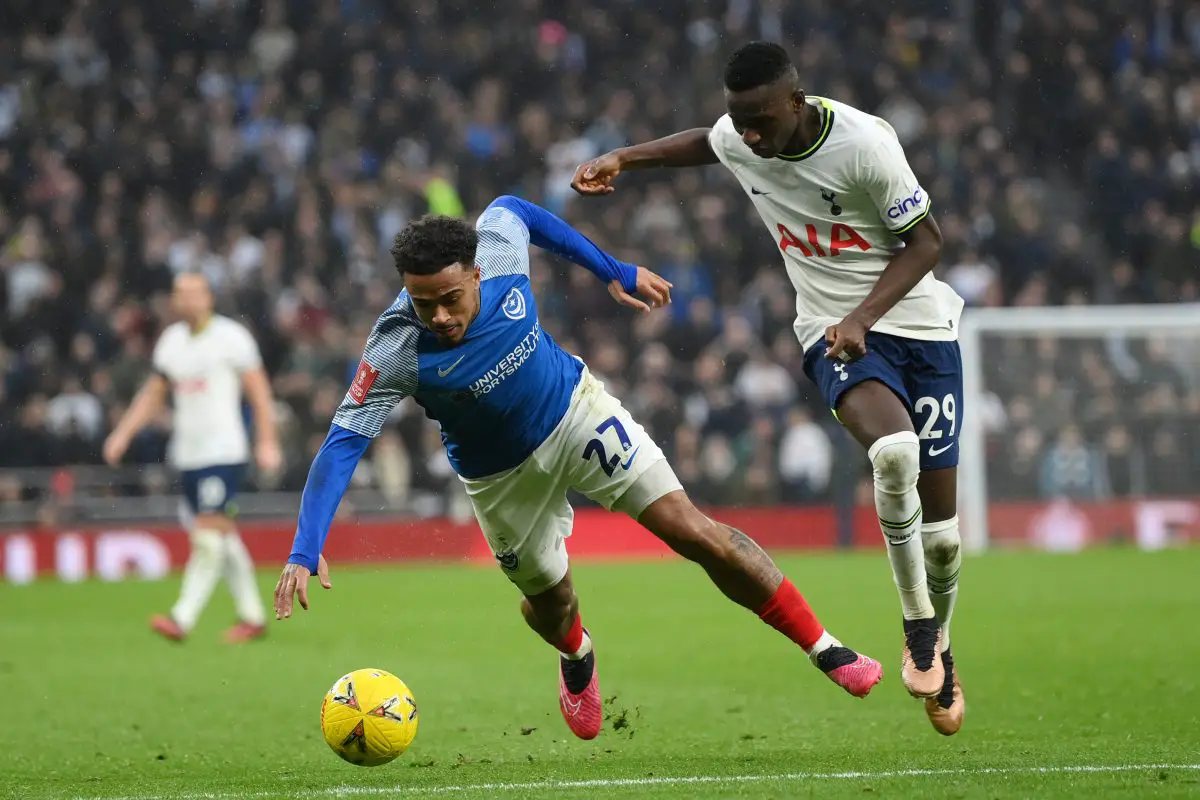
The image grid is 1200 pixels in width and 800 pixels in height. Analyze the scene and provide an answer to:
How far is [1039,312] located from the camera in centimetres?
1888

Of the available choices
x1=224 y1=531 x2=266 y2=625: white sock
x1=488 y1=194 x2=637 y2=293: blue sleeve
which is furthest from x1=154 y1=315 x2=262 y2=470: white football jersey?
x1=488 y1=194 x2=637 y2=293: blue sleeve

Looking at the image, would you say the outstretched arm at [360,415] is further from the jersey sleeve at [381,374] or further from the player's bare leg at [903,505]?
the player's bare leg at [903,505]

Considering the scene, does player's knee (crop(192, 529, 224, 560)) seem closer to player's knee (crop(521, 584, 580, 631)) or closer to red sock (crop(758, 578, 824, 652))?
player's knee (crop(521, 584, 580, 631))

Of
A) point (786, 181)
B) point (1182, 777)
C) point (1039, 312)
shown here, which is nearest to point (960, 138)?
point (1039, 312)

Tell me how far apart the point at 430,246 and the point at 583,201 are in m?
15.6

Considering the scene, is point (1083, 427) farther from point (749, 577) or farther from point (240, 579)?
point (749, 577)

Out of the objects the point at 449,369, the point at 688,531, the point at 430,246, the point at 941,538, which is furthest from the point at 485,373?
the point at 941,538

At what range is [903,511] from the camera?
21.4ft

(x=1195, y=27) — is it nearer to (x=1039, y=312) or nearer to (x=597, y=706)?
(x=1039, y=312)

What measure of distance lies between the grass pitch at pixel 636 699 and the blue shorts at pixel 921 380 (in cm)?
119

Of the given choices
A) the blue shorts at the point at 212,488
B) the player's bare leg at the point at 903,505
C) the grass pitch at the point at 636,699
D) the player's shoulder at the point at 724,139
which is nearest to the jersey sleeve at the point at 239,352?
the blue shorts at the point at 212,488

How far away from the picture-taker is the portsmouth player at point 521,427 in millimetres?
5910

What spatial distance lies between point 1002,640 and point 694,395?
9.05 meters

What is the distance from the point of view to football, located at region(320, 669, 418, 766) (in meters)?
6.00
